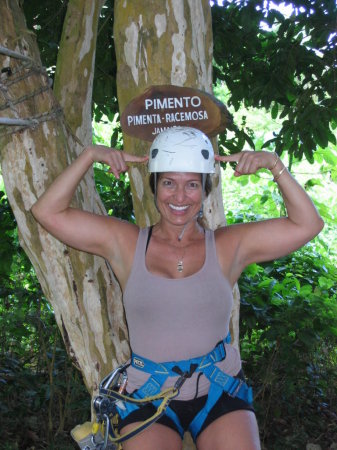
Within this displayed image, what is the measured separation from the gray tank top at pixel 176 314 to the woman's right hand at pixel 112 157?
444 mm

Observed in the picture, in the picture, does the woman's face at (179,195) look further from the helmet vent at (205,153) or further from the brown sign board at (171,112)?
the brown sign board at (171,112)

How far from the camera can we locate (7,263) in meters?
4.44

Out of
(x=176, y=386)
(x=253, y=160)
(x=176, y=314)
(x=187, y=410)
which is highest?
(x=253, y=160)

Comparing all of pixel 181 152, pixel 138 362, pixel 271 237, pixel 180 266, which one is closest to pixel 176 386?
pixel 138 362

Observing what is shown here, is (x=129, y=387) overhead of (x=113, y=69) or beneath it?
beneath

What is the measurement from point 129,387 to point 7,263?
2200 mm

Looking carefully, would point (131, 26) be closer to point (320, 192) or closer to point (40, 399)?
point (40, 399)

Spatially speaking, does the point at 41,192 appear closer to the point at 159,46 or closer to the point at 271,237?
the point at 159,46

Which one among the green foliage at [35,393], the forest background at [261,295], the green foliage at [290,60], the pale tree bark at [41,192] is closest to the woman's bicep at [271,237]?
the pale tree bark at [41,192]

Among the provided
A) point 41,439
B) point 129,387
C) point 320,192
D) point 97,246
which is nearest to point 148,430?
point 129,387

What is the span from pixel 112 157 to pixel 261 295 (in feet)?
9.19

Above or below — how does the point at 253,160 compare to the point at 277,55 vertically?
below

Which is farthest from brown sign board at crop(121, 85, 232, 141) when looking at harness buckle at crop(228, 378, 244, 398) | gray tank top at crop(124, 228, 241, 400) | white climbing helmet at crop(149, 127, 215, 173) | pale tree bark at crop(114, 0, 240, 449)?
harness buckle at crop(228, 378, 244, 398)

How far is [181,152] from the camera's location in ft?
8.41
